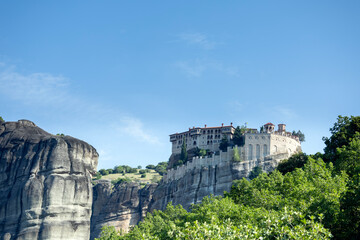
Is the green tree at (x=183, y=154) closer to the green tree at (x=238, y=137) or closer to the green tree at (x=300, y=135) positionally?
the green tree at (x=238, y=137)

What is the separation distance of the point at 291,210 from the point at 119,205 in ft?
328

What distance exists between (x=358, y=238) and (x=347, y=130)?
36095mm

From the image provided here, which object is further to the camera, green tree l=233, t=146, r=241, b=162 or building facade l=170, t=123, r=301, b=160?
building facade l=170, t=123, r=301, b=160

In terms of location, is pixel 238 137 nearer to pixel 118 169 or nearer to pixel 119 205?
pixel 119 205

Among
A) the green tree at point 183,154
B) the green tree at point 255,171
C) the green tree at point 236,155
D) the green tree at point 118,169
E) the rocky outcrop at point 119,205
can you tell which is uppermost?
the green tree at point 118,169

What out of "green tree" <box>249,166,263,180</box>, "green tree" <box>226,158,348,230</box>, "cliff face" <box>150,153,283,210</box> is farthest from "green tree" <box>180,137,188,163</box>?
"green tree" <box>226,158,348,230</box>

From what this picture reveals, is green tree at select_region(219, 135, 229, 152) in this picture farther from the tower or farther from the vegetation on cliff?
A: the vegetation on cliff

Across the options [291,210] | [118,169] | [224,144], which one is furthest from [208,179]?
[118,169]

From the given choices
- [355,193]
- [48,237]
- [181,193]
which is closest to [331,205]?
[355,193]

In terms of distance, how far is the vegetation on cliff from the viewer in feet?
101

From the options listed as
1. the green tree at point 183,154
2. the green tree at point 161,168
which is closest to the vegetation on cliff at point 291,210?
the green tree at point 183,154

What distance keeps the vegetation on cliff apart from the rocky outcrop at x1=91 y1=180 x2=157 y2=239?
64954mm

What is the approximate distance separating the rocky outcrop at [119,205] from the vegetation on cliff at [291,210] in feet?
213

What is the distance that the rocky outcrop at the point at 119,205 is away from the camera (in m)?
130
